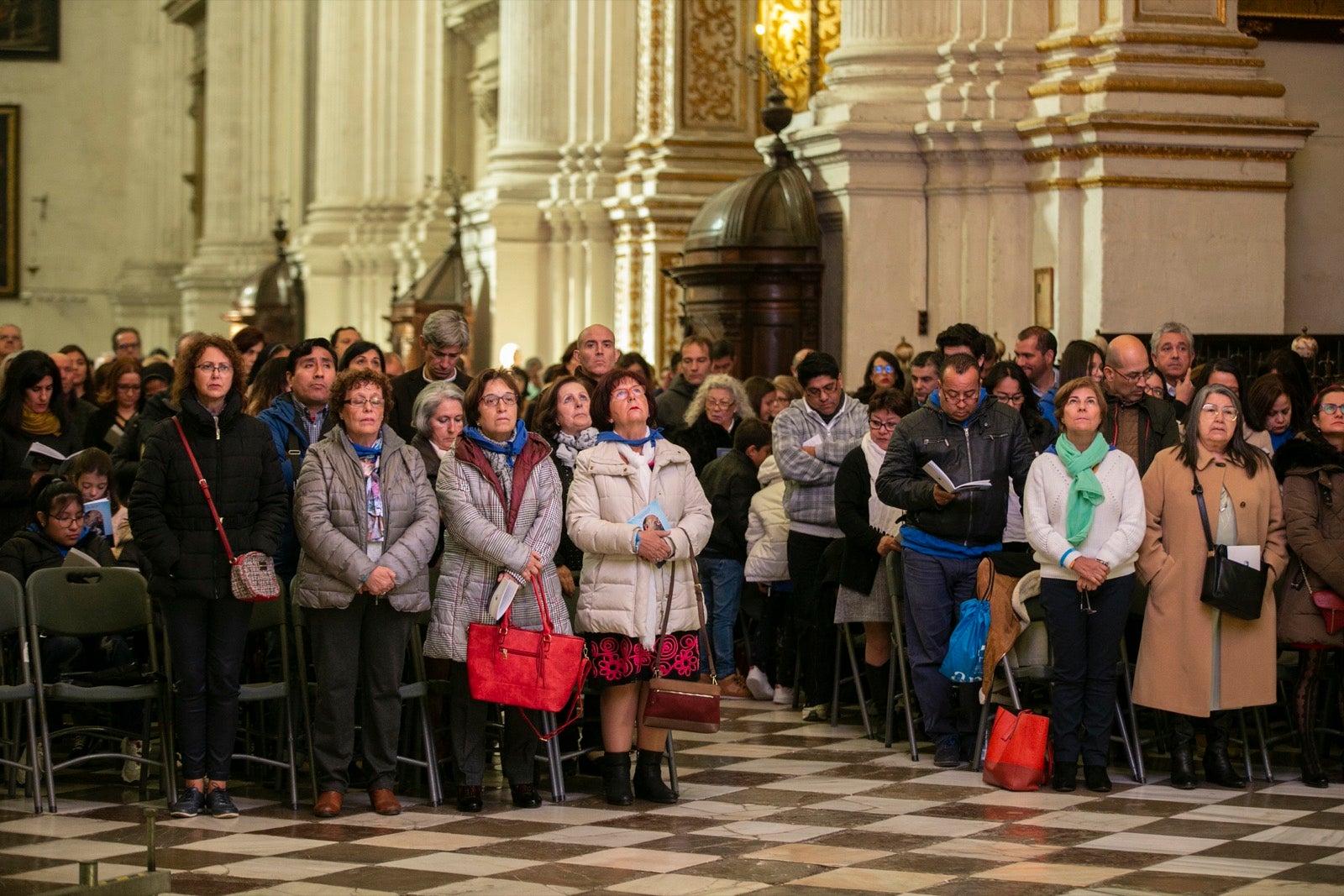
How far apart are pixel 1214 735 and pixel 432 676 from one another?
10.5 feet

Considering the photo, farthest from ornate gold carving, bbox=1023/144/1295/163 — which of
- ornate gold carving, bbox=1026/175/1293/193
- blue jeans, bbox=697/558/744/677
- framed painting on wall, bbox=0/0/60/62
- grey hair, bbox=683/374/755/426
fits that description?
framed painting on wall, bbox=0/0/60/62

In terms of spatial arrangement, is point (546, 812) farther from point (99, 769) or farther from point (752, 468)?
point (752, 468)

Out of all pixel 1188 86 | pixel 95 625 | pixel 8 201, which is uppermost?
pixel 8 201

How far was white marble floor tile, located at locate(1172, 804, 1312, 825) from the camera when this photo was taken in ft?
26.9

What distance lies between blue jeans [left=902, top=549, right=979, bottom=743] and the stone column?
442cm

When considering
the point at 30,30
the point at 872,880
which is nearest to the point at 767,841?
the point at 872,880

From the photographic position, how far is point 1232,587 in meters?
8.85

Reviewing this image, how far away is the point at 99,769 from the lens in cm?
966

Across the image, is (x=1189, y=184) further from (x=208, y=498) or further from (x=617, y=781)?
(x=208, y=498)

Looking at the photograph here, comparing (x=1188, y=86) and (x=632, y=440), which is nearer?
(x=632, y=440)

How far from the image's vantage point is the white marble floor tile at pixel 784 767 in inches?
368

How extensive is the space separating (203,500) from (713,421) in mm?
4278

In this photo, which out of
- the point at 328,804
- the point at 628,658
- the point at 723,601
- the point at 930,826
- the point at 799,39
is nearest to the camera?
the point at 930,826

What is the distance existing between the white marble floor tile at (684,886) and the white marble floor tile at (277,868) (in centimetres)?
100
